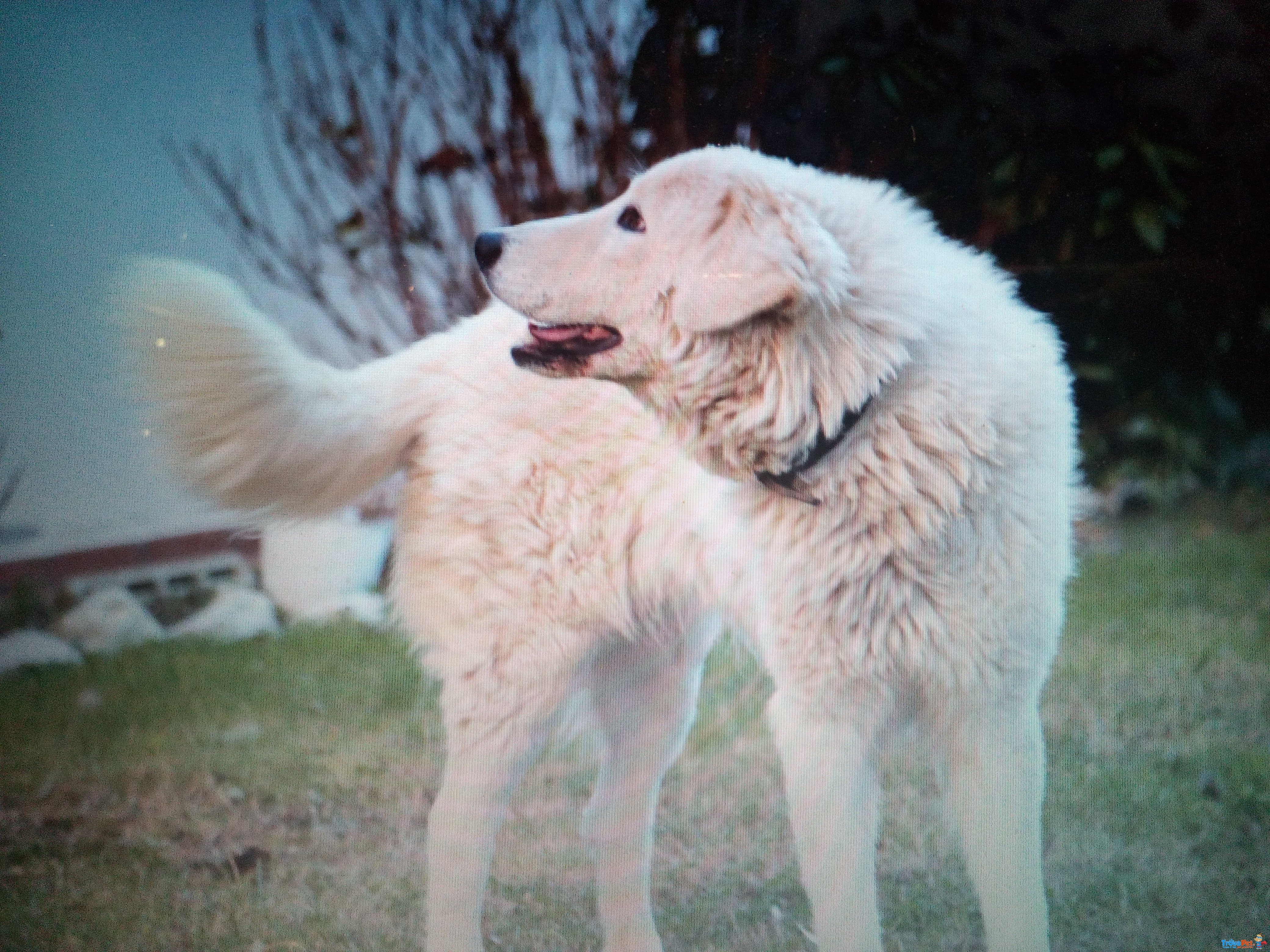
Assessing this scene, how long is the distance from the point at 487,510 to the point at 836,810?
658 millimetres

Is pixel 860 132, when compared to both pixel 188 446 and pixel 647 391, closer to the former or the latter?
pixel 647 391

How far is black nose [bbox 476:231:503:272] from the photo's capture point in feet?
4.42

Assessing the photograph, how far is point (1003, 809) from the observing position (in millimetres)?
1344

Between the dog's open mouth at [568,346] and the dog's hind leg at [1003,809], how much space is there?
0.66 metres

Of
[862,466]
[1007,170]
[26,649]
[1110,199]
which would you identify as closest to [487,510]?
[862,466]

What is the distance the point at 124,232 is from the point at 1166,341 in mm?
1662

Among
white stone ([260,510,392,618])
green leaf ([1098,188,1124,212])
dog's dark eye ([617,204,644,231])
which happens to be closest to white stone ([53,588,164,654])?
white stone ([260,510,392,618])

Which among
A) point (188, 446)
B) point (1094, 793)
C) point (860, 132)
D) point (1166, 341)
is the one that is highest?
point (860, 132)

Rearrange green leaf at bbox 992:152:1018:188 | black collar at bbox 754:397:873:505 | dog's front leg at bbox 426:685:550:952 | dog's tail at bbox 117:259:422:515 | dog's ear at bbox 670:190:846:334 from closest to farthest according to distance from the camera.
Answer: dog's ear at bbox 670:190:846:334, black collar at bbox 754:397:873:505, dog's tail at bbox 117:259:422:515, dog's front leg at bbox 426:685:550:952, green leaf at bbox 992:152:1018:188

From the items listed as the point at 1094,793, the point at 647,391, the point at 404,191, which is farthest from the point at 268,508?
the point at 1094,793

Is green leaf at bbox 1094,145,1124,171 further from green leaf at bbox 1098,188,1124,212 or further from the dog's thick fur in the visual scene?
the dog's thick fur

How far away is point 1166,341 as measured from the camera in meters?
1.78

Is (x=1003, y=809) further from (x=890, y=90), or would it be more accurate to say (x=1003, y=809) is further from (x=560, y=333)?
(x=890, y=90)

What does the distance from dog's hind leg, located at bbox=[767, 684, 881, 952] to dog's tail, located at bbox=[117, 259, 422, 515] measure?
0.72 metres
